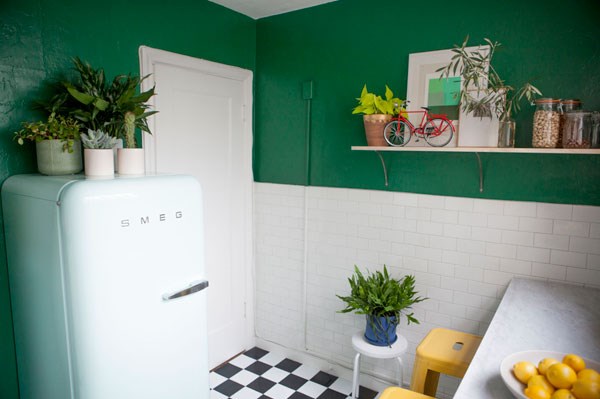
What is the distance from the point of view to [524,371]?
4.18 ft

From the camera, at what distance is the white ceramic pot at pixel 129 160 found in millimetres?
2086

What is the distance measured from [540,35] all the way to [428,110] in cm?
69

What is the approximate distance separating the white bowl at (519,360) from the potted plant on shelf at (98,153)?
5.86 feet

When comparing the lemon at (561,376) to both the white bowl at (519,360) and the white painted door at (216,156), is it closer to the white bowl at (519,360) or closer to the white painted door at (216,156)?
the white bowl at (519,360)

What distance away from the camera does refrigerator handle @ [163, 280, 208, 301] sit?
2.06m

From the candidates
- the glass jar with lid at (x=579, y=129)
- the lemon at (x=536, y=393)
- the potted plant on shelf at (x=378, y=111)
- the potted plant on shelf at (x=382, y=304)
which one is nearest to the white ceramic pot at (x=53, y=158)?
the potted plant on shelf at (x=378, y=111)

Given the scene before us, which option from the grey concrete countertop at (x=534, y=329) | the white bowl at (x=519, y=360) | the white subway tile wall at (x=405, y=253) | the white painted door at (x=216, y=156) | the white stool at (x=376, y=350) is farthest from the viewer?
the white painted door at (x=216, y=156)

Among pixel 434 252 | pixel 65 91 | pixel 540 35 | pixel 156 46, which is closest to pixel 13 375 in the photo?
pixel 65 91

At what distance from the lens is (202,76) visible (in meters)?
3.05

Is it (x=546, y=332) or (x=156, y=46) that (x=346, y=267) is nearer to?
(x=546, y=332)

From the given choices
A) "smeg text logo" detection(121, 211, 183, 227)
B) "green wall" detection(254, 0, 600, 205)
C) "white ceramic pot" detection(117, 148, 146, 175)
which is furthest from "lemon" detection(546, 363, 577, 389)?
"white ceramic pot" detection(117, 148, 146, 175)

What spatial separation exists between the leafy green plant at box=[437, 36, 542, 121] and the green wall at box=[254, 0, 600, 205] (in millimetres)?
80

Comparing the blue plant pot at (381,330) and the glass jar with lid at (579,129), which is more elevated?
the glass jar with lid at (579,129)

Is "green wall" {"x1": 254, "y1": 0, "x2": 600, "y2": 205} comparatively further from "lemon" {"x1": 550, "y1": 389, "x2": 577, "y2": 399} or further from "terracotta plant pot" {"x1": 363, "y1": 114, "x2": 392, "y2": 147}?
"lemon" {"x1": 550, "y1": 389, "x2": 577, "y2": 399}
